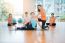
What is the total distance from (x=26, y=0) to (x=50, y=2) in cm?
134

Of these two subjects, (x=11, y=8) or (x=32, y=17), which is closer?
(x=32, y=17)

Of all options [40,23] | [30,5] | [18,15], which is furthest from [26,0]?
[40,23]

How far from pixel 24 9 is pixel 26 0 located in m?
0.51

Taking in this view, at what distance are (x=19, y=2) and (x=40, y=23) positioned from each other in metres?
3.10

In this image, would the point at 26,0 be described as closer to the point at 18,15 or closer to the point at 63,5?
the point at 18,15

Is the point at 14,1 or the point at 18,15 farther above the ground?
the point at 14,1

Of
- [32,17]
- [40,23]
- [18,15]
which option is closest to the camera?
[32,17]

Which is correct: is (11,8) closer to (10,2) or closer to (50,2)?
(10,2)

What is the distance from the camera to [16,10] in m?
9.83

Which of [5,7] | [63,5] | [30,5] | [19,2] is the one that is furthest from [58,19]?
[5,7]

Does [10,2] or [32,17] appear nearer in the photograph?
[32,17]

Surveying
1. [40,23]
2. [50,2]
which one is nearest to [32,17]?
[40,23]

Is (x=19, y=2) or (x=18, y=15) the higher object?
(x=19, y=2)

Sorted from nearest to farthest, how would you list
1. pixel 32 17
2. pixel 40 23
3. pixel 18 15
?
1. pixel 32 17
2. pixel 40 23
3. pixel 18 15
